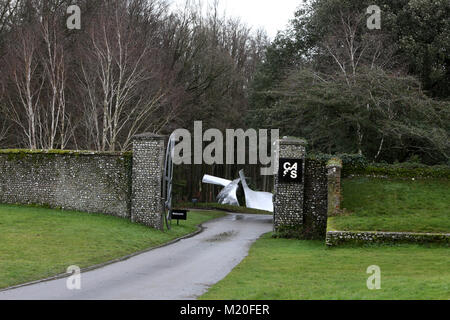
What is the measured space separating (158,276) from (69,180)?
596 inches

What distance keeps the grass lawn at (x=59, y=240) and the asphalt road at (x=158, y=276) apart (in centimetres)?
91

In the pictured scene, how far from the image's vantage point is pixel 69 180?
28.8 m

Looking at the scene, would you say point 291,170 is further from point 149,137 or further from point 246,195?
point 246,195

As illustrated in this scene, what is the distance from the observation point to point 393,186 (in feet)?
88.3

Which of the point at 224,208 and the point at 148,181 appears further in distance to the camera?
the point at 224,208

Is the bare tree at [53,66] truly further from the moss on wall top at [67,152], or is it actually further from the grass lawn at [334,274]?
the grass lawn at [334,274]

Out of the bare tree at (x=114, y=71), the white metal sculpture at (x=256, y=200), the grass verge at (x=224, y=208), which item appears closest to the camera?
the bare tree at (x=114, y=71)

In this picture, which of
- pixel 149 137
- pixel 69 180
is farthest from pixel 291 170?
pixel 69 180

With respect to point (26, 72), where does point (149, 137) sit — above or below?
below

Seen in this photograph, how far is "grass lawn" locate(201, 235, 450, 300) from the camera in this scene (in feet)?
36.0

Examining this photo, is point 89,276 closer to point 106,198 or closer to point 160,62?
point 106,198

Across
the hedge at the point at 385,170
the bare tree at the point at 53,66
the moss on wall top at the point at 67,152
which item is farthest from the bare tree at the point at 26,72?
the hedge at the point at 385,170

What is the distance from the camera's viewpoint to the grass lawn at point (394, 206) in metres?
22.0

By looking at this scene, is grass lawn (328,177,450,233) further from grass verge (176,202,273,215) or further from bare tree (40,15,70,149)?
grass verge (176,202,273,215)
